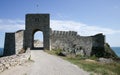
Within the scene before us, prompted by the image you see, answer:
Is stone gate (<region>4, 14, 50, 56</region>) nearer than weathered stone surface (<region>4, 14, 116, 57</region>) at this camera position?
No

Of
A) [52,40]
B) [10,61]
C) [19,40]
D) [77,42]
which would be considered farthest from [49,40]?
[10,61]

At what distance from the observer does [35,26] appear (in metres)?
45.1

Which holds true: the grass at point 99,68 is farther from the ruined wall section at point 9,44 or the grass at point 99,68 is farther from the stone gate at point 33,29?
the stone gate at point 33,29

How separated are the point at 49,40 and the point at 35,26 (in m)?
3.42

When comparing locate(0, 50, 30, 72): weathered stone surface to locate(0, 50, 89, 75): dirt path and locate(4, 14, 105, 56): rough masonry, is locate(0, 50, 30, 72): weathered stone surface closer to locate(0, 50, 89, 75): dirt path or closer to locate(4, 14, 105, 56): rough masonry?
locate(0, 50, 89, 75): dirt path

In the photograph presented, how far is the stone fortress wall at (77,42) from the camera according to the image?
46.3 m

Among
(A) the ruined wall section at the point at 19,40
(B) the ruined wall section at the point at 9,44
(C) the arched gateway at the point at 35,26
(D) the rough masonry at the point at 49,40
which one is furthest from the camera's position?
(C) the arched gateway at the point at 35,26

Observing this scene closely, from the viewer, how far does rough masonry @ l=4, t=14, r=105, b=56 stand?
41750 millimetres

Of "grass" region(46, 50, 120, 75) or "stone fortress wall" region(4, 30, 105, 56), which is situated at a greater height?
"stone fortress wall" region(4, 30, 105, 56)

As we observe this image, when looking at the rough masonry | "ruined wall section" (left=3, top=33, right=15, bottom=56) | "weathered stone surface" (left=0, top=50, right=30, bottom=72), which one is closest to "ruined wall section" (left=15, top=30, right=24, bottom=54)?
the rough masonry

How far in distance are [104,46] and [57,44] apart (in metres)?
9.83

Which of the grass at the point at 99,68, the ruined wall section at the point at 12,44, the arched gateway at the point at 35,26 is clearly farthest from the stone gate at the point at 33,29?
the grass at the point at 99,68

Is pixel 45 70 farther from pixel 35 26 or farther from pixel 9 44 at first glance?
pixel 35 26

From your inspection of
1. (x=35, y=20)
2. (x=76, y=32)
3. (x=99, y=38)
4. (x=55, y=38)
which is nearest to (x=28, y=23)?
(x=35, y=20)
